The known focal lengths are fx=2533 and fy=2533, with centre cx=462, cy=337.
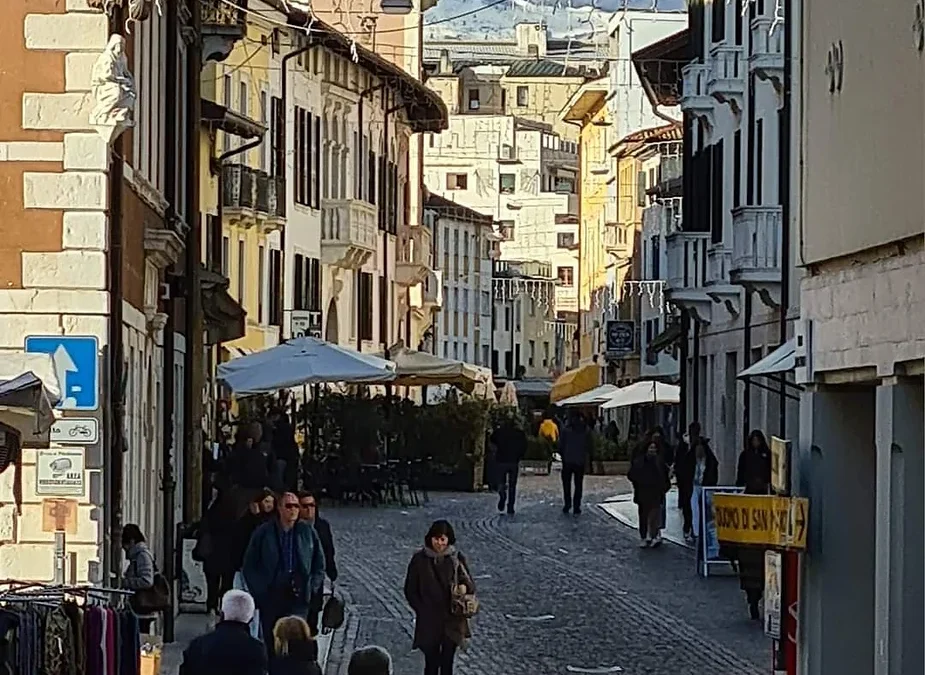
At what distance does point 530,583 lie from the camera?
29562 mm

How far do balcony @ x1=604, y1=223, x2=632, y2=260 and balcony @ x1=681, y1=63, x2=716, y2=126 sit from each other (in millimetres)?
52703

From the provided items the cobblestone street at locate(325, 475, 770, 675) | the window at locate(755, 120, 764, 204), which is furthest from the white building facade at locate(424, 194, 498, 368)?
the cobblestone street at locate(325, 475, 770, 675)

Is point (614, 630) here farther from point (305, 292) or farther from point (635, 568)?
point (305, 292)

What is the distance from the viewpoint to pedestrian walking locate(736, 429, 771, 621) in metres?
24.4

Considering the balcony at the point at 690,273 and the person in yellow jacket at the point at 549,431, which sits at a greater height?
the balcony at the point at 690,273

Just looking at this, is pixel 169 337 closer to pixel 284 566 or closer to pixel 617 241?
pixel 284 566

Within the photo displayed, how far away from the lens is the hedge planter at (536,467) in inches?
2522

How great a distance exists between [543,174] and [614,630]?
109m

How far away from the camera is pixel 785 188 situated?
3622 centimetres

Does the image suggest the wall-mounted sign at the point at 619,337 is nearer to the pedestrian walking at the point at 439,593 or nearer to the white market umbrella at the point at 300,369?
the white market umbrella at the point at 300,369

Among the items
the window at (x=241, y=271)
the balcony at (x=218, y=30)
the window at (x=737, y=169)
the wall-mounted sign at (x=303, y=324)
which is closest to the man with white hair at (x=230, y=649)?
the balcony at (x=218, y=30)

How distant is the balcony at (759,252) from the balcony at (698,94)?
6265 millimetres

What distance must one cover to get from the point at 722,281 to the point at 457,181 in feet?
283

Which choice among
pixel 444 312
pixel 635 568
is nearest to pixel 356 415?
pixel 635 568
